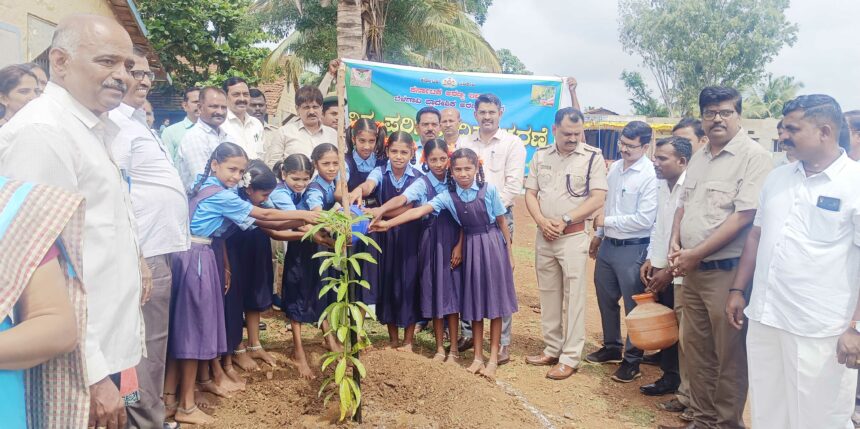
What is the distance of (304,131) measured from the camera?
5.27 m

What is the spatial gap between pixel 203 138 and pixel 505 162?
2462 millimetres

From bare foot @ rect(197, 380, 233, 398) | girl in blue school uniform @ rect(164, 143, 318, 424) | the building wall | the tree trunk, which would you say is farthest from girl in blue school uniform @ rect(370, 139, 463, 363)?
the building wall

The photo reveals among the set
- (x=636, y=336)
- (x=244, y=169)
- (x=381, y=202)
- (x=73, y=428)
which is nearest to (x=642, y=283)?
(x=636, y=336)

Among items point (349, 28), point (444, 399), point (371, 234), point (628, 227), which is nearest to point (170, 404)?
point (444, 399)

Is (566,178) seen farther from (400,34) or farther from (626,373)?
(400,34)

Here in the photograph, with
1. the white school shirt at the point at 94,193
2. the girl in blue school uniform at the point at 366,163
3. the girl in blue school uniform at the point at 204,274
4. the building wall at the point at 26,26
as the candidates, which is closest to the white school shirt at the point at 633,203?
the girl in blue school uniform at the point at 366,163

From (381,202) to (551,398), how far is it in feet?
6.48

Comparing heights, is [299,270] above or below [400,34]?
below

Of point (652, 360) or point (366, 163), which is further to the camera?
point (652, 360)

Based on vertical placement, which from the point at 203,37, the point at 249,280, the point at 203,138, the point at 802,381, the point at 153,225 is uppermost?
the point at 203,37

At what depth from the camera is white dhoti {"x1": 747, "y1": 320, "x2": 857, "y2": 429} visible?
9.30ft

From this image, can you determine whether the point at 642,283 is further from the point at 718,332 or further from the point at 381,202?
the point at 381,202

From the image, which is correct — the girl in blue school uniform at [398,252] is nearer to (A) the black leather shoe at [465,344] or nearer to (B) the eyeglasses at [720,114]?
Result: (A) the black leather shoe at [465,344]

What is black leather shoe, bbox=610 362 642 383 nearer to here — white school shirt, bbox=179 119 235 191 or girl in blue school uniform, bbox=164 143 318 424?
girl in blue school uniform, bbox=164 143 318 424
